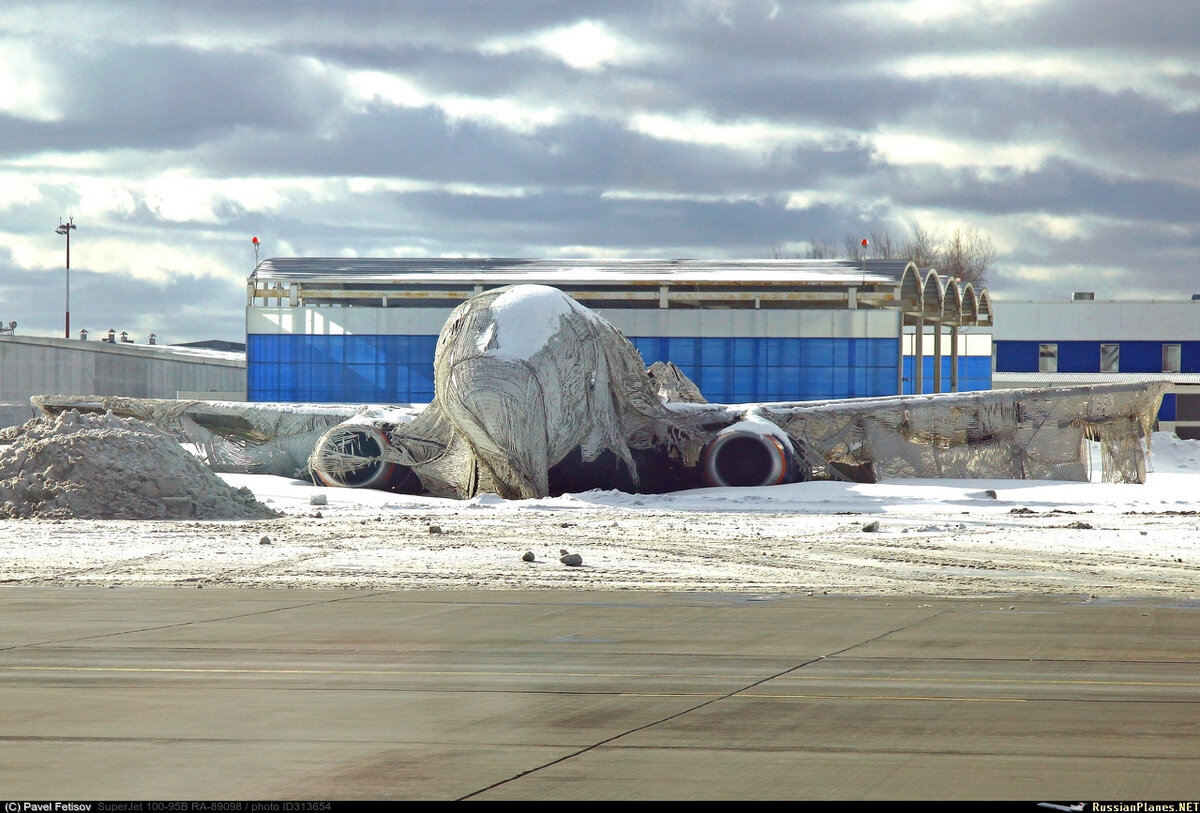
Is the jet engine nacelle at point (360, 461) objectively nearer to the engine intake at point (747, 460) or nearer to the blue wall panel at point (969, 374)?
the engine intake at point (747, 460)

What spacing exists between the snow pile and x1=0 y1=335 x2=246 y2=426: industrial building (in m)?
31.4

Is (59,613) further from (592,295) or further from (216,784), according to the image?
(592,295)

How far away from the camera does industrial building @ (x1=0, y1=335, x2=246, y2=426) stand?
62844mm

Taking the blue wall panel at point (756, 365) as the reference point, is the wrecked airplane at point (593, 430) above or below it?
below

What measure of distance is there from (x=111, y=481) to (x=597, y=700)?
51.7 ft

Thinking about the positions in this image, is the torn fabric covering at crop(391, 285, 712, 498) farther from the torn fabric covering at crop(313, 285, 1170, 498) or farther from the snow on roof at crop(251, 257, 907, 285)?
the snow on roof at crop(251, 257, 907, 285)

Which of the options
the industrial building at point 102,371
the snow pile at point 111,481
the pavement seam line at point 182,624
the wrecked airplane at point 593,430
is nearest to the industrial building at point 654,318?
the industrial building at point 102,371

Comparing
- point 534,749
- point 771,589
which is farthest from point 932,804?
point 771,589

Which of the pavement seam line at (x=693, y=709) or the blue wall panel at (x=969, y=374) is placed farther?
the blue wall panel at (x=969, y=374)

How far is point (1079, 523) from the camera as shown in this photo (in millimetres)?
18969

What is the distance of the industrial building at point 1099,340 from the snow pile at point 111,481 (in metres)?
56.1

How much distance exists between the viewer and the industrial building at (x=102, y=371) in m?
62.8

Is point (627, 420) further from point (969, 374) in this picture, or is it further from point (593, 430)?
point (969, 374)

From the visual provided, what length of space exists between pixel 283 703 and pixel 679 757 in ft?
7.30
